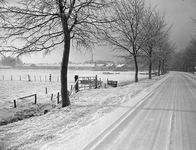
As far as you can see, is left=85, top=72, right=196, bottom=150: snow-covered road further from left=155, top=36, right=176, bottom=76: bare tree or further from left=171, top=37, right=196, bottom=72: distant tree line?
left=171, top=37, right=196, bottom=72: distant tree line

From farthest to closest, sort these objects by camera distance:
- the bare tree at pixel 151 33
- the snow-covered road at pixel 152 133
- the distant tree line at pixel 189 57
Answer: the distant tree line at pixel 189 57
the bare tree at pixel 151 33
the snow-covered road at pixel 152 133

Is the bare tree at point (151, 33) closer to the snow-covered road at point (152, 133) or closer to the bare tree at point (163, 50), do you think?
the bare tree at point (163, 50)

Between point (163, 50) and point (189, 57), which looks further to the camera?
point (189, 57)

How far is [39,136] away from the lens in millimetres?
3787

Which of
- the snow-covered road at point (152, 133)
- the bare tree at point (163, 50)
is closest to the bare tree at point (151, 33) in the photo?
the bare tree at point (163, 50)

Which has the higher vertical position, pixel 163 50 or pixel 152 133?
pixel 163 50

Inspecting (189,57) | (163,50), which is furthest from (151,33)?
(189,57)

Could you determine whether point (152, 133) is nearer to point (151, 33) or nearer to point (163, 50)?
point (151, 33)

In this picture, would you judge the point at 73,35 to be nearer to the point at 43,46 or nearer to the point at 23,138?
the point at 43,46

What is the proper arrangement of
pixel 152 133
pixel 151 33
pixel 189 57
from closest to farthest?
1. pixel 152 133
2. pixel 151 33
3. pixel 189 57

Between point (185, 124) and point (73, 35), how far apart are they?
679 cm

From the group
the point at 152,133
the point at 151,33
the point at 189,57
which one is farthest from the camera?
the point at 189,57

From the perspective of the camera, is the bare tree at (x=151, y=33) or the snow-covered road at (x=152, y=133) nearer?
the snow-covered road at (x=152, y=133)

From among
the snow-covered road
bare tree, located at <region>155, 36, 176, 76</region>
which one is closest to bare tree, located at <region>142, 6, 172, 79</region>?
bare tree, located at <region>155, 36, 176, 76</region>
